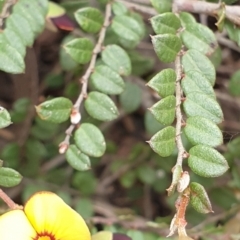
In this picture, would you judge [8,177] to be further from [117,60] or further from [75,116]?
[117,60]

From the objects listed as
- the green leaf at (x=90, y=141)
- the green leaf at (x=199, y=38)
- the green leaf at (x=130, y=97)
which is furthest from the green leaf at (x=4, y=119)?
the green leaf at (x=130, y=97)

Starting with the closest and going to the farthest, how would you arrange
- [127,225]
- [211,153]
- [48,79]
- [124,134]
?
[211,153], [127,225], [48,79], [124,134]

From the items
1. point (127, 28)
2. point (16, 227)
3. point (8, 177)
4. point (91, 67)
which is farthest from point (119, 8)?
point (16, 227)

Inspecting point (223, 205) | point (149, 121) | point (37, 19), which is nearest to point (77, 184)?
point (149, 121)

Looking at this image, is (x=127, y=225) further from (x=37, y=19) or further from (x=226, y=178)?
(x=37, y=19)

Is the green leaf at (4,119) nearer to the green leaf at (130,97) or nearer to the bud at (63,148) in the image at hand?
the bud at (63,148)

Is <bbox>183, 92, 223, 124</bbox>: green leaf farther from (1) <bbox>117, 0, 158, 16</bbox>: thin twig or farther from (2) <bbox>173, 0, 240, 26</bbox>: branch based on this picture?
(1) <bbox>117, 0, 158, 16</bbox>: thin twig
